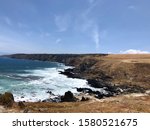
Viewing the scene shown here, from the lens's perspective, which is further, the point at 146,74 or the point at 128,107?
the point at 146,74

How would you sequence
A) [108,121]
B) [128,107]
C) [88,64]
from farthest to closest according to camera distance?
[88,64]
[128,107]
[108,121]

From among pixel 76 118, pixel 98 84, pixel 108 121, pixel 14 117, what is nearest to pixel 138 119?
pixel 108 121

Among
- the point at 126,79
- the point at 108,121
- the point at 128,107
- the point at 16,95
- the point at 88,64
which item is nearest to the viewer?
the point at 108,121

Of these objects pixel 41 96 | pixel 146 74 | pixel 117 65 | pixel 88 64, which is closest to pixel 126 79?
pixel 146 74

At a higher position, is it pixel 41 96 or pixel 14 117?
pixel 14 117

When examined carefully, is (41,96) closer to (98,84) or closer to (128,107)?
(98,84)

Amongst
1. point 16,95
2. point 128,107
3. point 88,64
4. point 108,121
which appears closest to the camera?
point 108,121

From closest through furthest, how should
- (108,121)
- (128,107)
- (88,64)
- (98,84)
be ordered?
1. (108,121)
2. (128,107)
3. (98,84)
4. (88,64)

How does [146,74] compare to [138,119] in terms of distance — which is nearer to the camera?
[138,119]

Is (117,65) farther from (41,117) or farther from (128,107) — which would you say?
(41,117)
